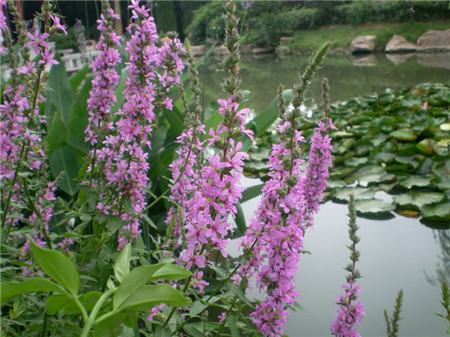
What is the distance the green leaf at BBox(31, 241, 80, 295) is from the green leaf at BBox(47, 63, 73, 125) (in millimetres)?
2511

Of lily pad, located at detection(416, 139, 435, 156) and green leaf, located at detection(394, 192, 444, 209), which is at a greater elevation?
lily pad, located at detection(416, 139, 435, 156)

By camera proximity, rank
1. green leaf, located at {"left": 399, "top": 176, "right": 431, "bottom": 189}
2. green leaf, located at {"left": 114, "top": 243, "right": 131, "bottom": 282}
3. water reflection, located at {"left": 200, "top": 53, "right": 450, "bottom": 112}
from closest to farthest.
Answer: green leaf, located at {"left": 114, "top": 243, "right": 131, "bottom": 282}, green leaf, located at {"left": 399, "top": 176, "right": 431, "bottom": 189}, water reflection, located at {"left": 200, "top": 53, "right": 450, "bottom": 112}

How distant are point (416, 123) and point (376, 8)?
1120 cm

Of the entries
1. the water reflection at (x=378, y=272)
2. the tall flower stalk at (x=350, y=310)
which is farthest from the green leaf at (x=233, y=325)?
the water reflection at (x=378, y=272)

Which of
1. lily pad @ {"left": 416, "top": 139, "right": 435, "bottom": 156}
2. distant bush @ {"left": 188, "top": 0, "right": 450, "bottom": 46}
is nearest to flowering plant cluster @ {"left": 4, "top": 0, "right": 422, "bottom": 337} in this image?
lily pad @ {"left": 416, "top": 139, "right": 435, "bottom": 156}

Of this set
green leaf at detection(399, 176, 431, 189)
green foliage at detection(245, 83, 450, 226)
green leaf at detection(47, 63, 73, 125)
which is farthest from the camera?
green leaf at detection(399, 176, 431, 189)

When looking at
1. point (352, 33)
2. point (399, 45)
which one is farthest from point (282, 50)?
point (399, 45)

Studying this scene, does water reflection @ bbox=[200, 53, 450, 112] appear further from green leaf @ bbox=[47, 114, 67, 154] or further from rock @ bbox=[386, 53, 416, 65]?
green leaf @ bbox=[47, 114, 67, 154]

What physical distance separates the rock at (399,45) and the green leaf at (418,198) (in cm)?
1275

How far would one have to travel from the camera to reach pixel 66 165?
2.58m

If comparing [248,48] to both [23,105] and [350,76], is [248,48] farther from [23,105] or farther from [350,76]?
[23,105]

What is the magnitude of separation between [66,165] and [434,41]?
1386cm

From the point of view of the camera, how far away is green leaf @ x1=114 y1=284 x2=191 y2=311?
43 centimetres

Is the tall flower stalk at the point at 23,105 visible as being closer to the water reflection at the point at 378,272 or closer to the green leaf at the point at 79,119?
the green leaf at the point at 79,119
